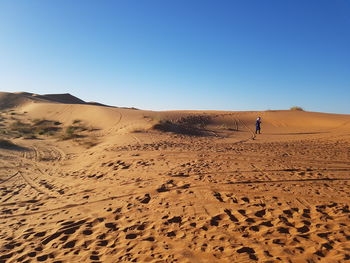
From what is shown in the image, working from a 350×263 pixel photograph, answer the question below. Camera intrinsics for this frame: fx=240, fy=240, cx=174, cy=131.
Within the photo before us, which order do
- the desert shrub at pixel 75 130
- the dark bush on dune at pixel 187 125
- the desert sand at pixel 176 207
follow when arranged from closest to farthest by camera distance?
the desert sand at pixel 176 207, the desert shrub at pixel 75 130, the dark bush on dune at pixel 187 125

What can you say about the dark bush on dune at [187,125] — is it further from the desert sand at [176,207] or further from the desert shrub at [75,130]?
the desert sand at [176,207]

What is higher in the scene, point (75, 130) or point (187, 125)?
point (187, 125)

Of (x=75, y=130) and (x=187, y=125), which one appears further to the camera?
(x=187, y=125)

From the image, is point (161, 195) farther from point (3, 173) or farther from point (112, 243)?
point (3, 173)

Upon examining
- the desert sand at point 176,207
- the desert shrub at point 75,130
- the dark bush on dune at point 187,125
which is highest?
the dark bush on dune at point 187,125

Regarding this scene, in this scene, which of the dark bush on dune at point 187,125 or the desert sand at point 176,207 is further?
the dark bush on dune at point 187,125

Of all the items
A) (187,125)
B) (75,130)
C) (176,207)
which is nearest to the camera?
(176,207)

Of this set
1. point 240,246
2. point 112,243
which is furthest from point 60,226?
point 240,246

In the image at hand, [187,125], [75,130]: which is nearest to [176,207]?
[187,125]

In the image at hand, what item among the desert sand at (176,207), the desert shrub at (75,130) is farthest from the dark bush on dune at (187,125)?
the desert sand at (176,207)

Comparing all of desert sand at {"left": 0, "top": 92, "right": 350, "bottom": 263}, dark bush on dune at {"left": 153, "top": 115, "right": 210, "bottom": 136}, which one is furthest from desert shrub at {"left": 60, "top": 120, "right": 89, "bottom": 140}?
dark bush on dune at {"left": 153, "top": 115, "right": 210, "bottom": 136}

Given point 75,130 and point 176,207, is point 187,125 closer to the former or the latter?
point 75,130

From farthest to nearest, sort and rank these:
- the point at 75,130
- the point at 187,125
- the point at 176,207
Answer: the point at 187,125 → the point at 75,130 → the point at 176,207

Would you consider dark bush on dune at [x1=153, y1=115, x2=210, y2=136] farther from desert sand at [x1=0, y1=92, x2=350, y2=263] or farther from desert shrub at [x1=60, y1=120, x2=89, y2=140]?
desert sand at [x1=0, y1=92, x2=350, y2=263]
